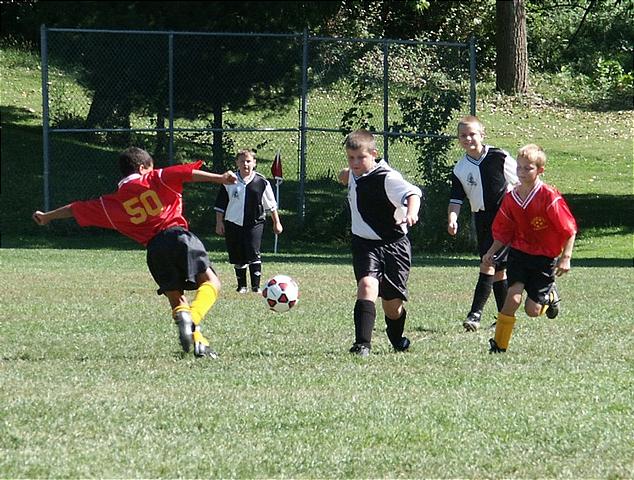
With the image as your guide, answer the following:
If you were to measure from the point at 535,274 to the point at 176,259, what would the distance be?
2.58 m

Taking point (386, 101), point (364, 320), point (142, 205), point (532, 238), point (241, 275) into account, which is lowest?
point (241, 275)

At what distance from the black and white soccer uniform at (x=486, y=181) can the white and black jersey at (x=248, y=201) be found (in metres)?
4.09

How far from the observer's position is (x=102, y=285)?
13.7m

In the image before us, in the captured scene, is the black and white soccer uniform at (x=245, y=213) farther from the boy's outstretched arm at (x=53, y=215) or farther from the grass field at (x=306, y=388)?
the boy's outstretched arm at (x=53, y=215)

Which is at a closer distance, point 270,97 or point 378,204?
point 378,204

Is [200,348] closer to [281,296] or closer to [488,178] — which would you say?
[281,296]

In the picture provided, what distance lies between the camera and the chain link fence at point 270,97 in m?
20.5

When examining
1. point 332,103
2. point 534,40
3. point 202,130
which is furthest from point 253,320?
point 534,40

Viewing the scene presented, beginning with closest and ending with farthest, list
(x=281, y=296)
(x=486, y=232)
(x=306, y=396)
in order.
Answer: (x=306, y=396), (x=281, y=296), (x=486, y=232)

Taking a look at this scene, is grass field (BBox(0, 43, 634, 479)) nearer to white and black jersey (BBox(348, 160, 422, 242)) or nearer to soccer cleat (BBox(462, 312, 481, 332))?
soccer cleat (BBox(462, 312, 481, 332))

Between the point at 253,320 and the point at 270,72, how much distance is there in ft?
37.8

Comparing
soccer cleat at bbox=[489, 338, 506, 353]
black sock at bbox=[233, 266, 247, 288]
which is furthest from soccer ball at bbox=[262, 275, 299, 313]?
black sock at bbox=[233, 266, 247, 288]

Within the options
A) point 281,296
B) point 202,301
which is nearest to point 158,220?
point 202,301

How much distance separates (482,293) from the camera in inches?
408
